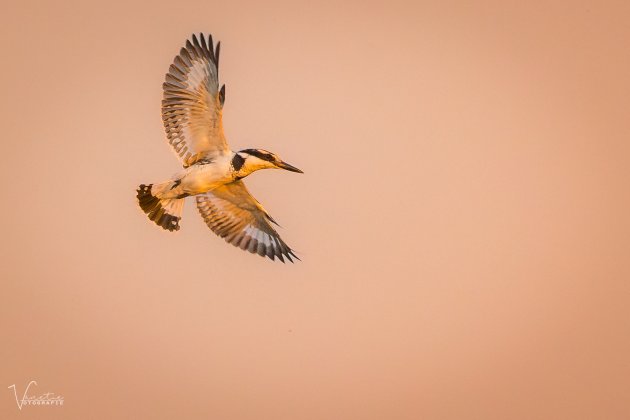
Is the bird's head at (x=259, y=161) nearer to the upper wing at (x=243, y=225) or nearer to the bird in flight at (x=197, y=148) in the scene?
the bird in flight at (x=197, y=148)

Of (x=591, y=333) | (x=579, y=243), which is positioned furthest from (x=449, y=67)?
(x=591, y=333)

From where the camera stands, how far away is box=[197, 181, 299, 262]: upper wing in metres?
4.88

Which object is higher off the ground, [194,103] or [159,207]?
[194,103]

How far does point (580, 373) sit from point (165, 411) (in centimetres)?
256

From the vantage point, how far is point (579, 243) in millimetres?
5789

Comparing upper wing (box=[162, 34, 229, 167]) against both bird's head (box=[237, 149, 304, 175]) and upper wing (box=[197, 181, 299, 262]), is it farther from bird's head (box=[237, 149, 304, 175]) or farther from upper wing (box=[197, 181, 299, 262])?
upper wing (box=[197, 181, 299, 262])

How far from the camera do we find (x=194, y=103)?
4.54 metres
